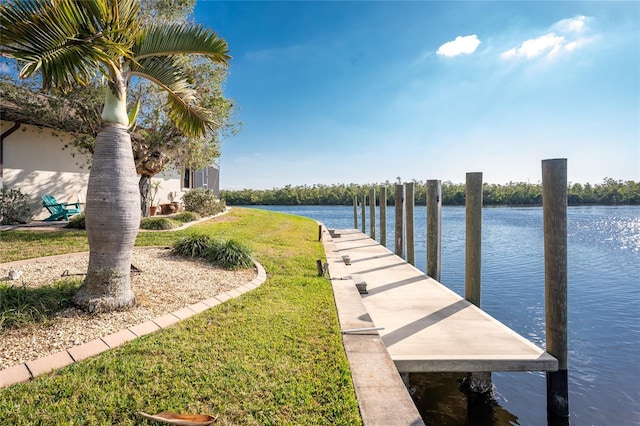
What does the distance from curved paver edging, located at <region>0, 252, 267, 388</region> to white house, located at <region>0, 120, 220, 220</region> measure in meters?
10.8

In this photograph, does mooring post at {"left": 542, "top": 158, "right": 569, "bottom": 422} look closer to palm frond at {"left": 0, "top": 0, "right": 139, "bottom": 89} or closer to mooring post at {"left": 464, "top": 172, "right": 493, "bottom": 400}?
mooring post at {"left": 464, "top": 172, "right": 493, "bottom": 400}

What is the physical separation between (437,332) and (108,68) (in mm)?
5403

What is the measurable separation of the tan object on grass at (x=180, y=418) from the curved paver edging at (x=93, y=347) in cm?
116

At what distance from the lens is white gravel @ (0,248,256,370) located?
3.15 m

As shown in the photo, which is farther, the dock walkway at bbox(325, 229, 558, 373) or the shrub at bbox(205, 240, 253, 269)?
the shrub at bbox(205, 240, 253, 269)

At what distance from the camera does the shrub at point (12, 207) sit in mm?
Answer: 10141

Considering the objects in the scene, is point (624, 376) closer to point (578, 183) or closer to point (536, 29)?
point (536, 29)

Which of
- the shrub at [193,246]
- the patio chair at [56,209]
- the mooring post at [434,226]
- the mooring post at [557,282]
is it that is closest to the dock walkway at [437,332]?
the mooring post at [557,282]

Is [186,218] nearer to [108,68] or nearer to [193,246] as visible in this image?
[193,246]

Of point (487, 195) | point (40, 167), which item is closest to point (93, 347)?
point (40, 167)

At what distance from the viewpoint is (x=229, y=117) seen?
12469mm

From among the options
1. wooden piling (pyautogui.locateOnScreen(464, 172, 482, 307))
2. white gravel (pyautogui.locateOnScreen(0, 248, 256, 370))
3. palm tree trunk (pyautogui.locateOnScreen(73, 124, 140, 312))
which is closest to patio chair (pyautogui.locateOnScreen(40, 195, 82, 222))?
white gravel (pyautogui.locateOnScreen(0, 248, 256, 370))

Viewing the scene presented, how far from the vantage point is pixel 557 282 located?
4.25 meters

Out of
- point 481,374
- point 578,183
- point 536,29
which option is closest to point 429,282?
point 481,374
